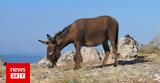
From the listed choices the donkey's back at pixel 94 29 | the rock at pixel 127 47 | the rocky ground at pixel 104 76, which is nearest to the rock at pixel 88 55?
the rock at pixel 127 47

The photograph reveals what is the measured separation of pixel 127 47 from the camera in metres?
37.4

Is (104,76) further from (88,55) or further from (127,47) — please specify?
(88,55)

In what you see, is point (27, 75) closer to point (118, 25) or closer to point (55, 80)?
point (55, 80)

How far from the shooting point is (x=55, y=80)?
21.9 m

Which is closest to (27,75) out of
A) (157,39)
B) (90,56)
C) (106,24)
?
(106,24)

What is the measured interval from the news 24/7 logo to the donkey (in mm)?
15158

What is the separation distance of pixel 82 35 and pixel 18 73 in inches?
614

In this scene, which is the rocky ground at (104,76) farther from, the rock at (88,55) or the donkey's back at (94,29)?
the rock at (88,55)

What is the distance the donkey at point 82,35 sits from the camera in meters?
26.3

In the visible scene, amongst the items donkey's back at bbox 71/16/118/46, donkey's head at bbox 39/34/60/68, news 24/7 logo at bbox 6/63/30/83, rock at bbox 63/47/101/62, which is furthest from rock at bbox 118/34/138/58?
news 24/7 logo at bbox 6/63/30/83

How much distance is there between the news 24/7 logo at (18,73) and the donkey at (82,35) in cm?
1516

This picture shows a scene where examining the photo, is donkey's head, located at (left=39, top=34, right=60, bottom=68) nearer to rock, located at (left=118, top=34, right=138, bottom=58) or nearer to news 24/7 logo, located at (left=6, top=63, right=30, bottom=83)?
rock, located at (left=118, top=34, right=138, bottom=58)

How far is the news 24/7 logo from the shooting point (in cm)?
1080

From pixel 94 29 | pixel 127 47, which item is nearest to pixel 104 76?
pixel 94 29
